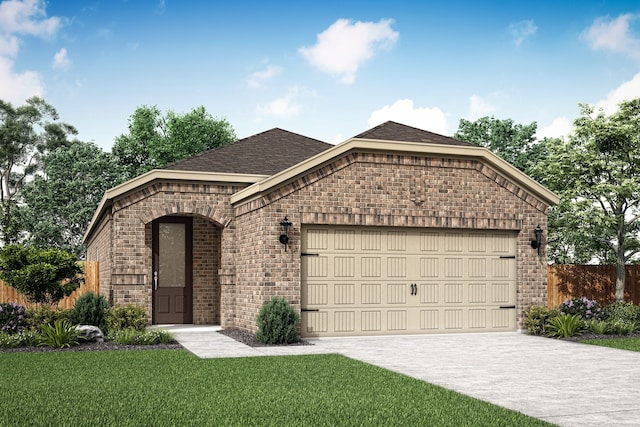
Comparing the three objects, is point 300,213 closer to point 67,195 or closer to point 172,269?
point 172,269

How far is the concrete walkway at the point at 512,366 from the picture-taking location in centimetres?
850

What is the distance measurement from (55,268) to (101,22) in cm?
2602

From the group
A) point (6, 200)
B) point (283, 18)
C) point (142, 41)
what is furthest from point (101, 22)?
point (283, 18)

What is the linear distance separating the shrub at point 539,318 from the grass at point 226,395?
676 centimetres

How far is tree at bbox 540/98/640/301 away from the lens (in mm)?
22453

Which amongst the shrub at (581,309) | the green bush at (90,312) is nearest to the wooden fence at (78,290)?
the green bush at (90,312)

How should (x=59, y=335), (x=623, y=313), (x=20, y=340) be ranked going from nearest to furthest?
(x=59, y=335), (x=20, y=340), (x=623, y=313)

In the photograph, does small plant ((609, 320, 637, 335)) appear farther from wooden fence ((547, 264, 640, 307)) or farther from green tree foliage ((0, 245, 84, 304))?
green tree foliage ((0, 245, 84, 304))

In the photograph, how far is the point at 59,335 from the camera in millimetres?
14422

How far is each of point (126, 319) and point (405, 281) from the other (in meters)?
6.38

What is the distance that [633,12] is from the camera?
22328mm

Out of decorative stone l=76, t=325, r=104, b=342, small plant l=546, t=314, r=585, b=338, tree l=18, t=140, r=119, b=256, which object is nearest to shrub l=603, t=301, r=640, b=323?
small plant l=546, t=314, r=585, b=338

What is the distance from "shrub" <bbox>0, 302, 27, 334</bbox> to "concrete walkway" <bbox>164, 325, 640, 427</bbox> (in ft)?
11.0

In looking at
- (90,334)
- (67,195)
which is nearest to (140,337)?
(90,334)
